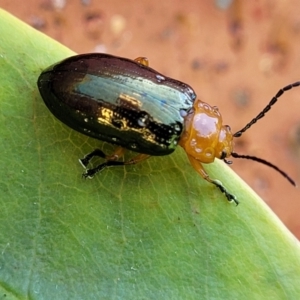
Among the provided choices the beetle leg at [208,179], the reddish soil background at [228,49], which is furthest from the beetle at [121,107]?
the reddish soil background at [228,49]

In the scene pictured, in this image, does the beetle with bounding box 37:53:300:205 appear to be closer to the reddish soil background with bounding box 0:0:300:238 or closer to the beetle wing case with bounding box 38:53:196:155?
the beetle wing case with bounding box 38:53:196:155

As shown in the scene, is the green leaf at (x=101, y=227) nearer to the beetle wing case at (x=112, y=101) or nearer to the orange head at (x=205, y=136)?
the beetle wing case at (x=112, y=101)

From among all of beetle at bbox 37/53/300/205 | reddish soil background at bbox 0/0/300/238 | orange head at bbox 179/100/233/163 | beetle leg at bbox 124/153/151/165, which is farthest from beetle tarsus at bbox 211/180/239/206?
reddish soil background at bbox 0/0/300/238

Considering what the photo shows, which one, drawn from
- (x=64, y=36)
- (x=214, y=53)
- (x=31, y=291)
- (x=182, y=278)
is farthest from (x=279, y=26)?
(x=31, y=291)

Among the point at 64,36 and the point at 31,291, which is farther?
the point at 64,36

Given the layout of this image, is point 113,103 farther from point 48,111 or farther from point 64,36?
point 64,36

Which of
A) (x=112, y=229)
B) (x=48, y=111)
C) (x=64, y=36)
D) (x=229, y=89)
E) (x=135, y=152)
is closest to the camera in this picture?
(x=112, y=229)
